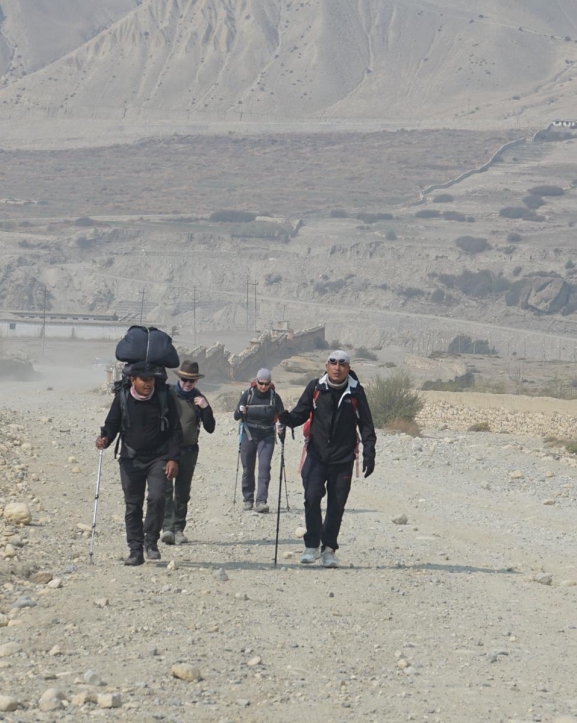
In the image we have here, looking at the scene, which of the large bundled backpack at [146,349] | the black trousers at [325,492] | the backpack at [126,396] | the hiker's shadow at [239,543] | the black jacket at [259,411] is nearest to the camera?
the large bundled backpack at [146,349]

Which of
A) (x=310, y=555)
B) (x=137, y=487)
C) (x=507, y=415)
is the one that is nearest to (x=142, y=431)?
(x=137, y=487)

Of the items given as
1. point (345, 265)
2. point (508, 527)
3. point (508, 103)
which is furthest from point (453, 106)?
point (508, 527)

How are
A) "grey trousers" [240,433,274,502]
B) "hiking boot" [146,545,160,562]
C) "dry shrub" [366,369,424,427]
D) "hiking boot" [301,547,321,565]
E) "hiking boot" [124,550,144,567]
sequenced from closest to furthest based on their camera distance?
1. "hiking boot" [124,550,144,567]
2. "hiking boot" [146,545,160,562]
3. "hiking boot" [301,547,321,565]
4. "grey trousers" [240,433,274,502]
5. "dry shrub" [366,369,424,427]

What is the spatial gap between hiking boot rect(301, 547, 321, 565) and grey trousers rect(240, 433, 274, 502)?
303 centimetres

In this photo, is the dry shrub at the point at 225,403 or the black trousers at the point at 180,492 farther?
the dry shrub at the point at 225,403

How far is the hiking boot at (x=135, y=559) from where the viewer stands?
8820mm

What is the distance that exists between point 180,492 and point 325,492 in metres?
1.32

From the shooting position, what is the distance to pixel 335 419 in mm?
9180

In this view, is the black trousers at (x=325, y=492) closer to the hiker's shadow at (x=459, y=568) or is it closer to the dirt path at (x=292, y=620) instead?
the dirt path at (x=292, y=620)

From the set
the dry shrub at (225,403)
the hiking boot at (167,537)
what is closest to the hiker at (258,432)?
the hiking boot at (167,537)

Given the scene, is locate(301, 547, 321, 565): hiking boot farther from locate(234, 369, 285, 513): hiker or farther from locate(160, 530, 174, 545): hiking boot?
locate(234, 369, 285, 513): hiker

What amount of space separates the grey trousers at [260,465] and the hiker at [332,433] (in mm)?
3151

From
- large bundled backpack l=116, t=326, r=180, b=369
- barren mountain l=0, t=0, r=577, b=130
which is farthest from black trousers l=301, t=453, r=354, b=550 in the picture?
barren mountain l=0, t=0, r=577, b=130

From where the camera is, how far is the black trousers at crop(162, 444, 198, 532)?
10.0m
